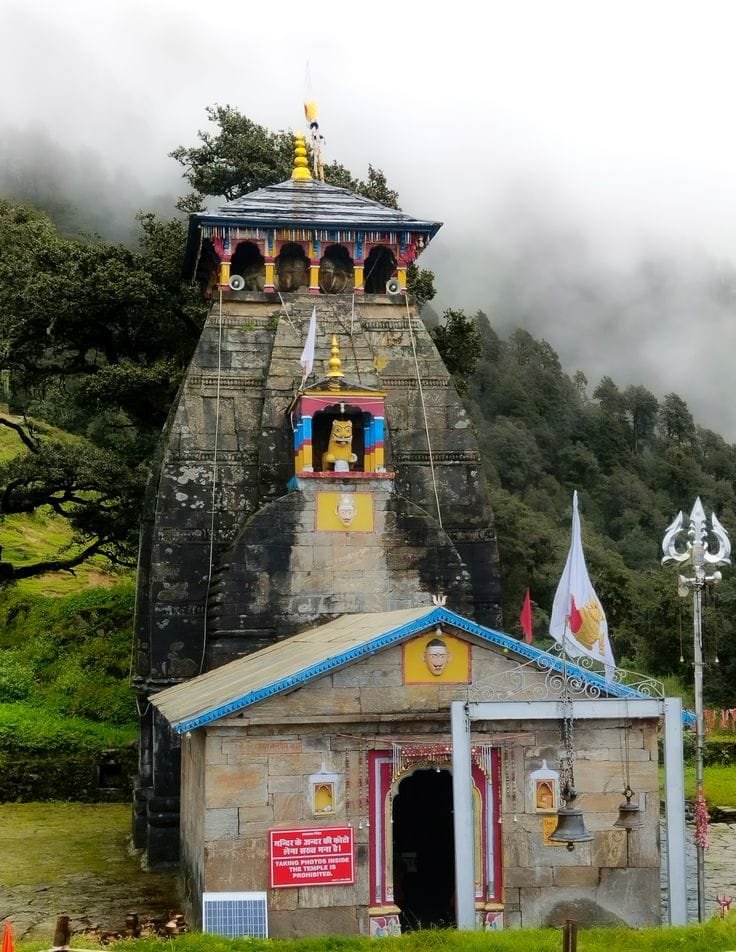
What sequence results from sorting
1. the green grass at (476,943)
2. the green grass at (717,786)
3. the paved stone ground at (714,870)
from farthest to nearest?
the green grass at (717,786)
the paved stone ground at (714,870)
the green grass at (476,943)

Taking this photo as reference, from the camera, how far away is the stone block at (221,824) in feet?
43.0

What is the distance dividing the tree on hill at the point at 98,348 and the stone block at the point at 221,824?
49.9 feet

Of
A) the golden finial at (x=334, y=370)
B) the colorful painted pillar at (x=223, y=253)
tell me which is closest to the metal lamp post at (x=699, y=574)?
the golden finial at (x=334, y=370)

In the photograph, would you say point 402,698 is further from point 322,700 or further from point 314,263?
point 314,263

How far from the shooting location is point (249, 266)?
22.9 metres

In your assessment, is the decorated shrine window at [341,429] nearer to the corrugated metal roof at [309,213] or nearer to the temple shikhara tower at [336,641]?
the temple shikhara tower at [336,641]

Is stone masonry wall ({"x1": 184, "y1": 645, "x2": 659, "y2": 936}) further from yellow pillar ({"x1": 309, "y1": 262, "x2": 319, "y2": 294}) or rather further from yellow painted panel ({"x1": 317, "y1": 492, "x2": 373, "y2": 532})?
yellow pillar ({"x1": 309, "y1": 262, "x2": 319, "y2": 294})

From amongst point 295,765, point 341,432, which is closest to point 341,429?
point 341,432

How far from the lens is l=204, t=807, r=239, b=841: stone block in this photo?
13.1 metres

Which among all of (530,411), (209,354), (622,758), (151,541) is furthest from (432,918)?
(530,411)

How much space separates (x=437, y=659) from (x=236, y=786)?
241 cm

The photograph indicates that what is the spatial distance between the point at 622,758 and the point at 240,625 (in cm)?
663

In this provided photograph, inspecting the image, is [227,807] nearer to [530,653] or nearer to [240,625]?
[530,653]

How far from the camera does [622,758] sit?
1381 centimetres
